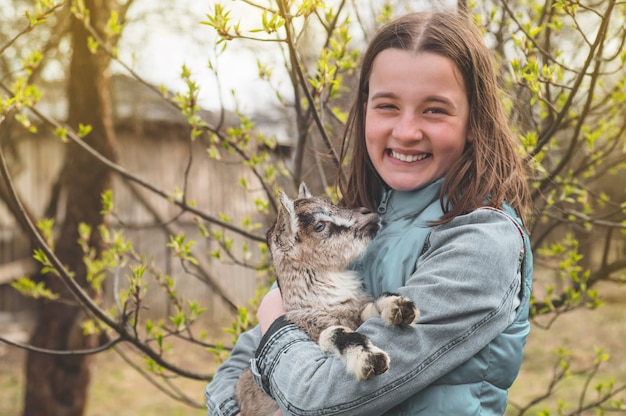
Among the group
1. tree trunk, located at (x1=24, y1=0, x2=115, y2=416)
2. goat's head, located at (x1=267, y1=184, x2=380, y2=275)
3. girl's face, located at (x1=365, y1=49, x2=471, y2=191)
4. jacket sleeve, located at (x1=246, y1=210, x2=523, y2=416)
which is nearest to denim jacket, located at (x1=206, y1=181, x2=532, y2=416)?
jacket sleeve, located at (x1=246, y1=210, x2=523, y2=416)

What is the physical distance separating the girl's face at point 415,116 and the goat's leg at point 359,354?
77cm

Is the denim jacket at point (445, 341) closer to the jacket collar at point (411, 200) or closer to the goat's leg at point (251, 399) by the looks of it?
the jacket collar at point (411, 200)

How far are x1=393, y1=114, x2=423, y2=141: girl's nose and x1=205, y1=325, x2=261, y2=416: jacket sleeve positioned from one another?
4.28 feet

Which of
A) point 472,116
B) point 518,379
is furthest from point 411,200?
point 518,379

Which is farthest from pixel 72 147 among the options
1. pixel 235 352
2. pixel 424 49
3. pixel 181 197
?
pixel 424 49

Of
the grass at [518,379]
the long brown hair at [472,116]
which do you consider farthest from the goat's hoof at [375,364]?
the grass at [518,379]

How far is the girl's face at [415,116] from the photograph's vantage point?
2.70 m

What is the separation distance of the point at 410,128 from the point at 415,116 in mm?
55

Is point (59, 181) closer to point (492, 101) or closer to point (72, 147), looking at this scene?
point (72, 147)

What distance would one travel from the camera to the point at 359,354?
7.45 feet

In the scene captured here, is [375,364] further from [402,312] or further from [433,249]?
[433,249]

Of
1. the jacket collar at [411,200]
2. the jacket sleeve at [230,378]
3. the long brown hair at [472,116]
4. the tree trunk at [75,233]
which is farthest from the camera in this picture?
the tree trunk at [75,233]

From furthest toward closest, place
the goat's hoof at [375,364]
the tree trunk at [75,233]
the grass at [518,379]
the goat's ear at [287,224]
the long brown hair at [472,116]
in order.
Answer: the grass at [518,379] → the tree trunk at [75,233] → the goat's ear at [287,224] → the long brown hair at [472,116] → the goat's hoof at [375,364]

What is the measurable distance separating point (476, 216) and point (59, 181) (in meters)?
8.63
